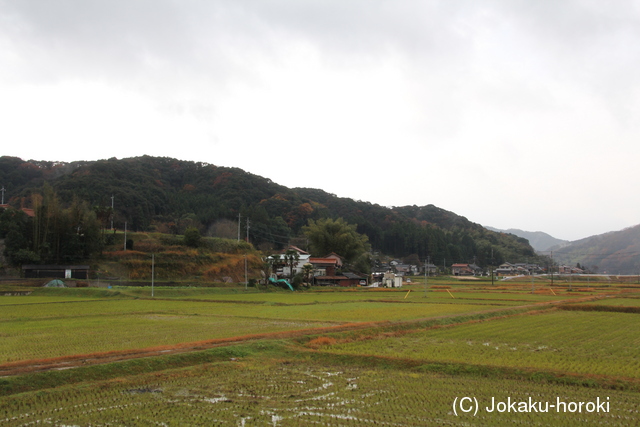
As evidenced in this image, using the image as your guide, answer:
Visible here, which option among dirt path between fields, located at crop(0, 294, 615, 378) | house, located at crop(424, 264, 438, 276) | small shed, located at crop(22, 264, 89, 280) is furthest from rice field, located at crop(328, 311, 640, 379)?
house, located at crop(424, 264, 438, 276)

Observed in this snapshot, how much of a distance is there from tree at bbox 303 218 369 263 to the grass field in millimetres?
59750

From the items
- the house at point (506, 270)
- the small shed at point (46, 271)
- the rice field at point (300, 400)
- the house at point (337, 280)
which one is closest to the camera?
the rice field at point (300, 400)

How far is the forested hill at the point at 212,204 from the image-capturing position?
78.3 meters

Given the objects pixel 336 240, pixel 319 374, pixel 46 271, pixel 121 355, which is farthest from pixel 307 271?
pixel 319 374

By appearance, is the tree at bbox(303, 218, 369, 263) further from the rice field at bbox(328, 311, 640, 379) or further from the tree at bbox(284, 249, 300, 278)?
the rice field at bbox(328, 311, 640, 379)

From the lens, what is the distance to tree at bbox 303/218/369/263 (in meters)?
79.8

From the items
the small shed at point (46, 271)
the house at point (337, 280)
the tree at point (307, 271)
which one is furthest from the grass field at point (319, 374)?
the house at point (337, 280)

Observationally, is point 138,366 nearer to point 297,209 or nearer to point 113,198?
point 113,198

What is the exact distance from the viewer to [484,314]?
77.7ft

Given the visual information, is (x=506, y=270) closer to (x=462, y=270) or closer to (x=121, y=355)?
(x=462, y=270)

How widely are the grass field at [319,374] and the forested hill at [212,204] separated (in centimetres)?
4876

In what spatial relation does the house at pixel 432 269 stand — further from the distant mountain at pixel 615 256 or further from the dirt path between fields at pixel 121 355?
the dirt path between fields at pixel 121 355

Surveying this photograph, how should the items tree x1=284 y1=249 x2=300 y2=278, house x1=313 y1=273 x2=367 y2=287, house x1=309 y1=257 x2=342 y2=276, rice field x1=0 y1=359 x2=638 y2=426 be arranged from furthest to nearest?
1. house x1=309 y1=257 x2=342 y2=276
2. house x1=313 y1=273 x2=367 y2=287
3. tree x1=284 y1=249 x2=300 y2=278
4. rice field x1=0 y1=359 x2=638 y2=426

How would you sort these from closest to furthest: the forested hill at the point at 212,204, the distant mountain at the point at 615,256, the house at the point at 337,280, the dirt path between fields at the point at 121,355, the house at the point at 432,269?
the dirt path between fields at the point at 121,355 → the house at the point at 337,280 → the forested hill at the point at 212,204 → the house at the point at 432,269 → the distant mountain at the point at 615,256
